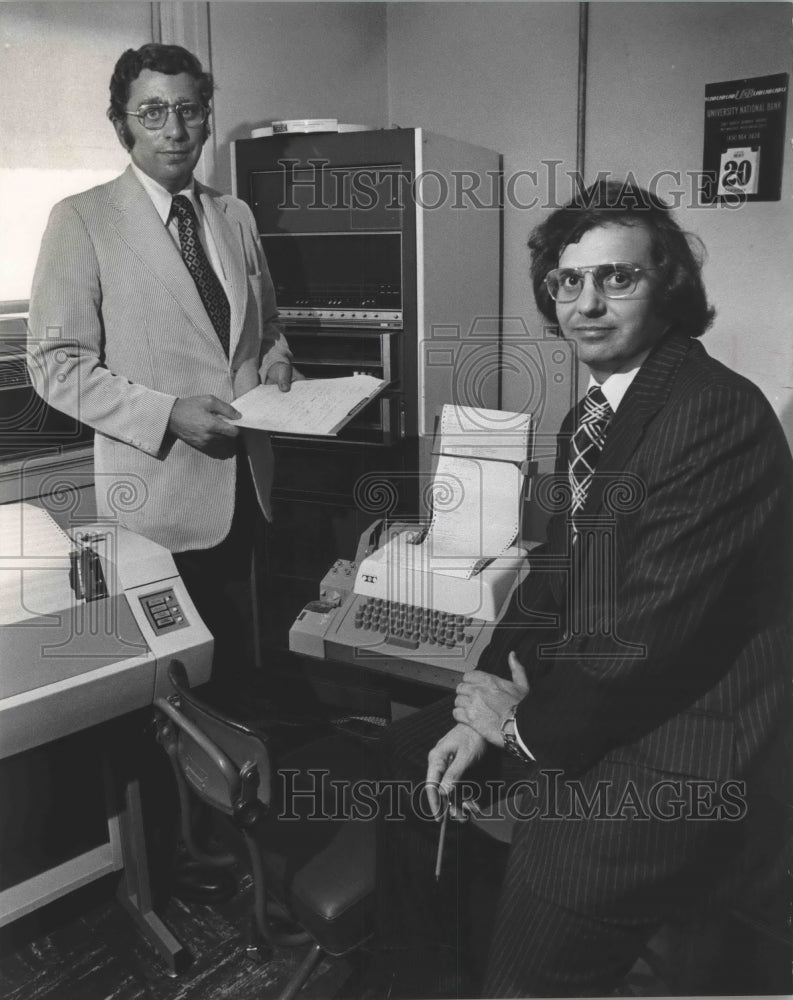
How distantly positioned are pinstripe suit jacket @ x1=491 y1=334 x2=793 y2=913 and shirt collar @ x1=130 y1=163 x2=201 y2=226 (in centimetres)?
113

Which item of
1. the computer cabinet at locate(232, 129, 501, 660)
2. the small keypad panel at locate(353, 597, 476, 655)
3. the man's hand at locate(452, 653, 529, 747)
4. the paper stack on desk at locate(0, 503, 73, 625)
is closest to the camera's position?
the man's hand at locate(452, 653, 529, 747)

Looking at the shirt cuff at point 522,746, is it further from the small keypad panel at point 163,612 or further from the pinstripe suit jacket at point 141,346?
the pinstripe suit jacket at point 141,346

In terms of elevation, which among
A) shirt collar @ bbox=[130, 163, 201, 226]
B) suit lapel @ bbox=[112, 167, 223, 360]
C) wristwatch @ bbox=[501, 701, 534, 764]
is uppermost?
shirt collar @ bbox=[130, 163, 201, 226]

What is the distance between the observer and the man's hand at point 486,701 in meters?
1.32

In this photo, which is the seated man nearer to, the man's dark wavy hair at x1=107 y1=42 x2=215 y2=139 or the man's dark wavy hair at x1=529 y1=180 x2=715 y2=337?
the man's dark wavy hair at x1=529 y1=180 x2=715 y2=337

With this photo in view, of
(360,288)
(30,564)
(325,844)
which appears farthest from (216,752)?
(360,288)

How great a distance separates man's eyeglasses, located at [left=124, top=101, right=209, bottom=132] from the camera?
173 cm

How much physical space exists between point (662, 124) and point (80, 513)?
1951 mm

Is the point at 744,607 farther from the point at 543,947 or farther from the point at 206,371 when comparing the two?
the point at 206,371

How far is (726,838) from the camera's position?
1.20 m

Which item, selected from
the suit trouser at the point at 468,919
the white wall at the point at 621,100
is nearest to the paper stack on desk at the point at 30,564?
the suit trouser at the point at 468,919

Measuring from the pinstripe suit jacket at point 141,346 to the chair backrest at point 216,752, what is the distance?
656 millimetres

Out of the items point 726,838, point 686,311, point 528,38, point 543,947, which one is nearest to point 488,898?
point 543,947

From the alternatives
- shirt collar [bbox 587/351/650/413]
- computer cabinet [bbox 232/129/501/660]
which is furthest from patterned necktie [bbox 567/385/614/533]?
computer cabinet [bbox 232/129/501/660]
